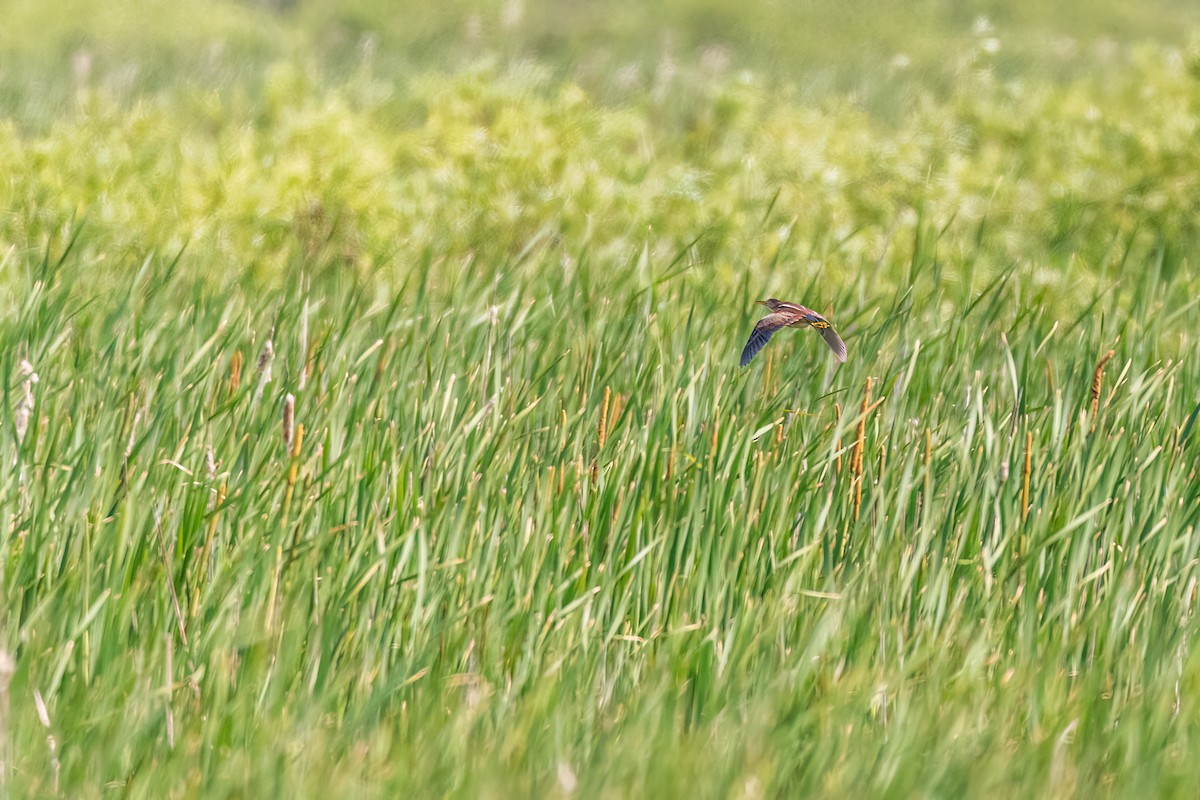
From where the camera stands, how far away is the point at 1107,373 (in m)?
3.32

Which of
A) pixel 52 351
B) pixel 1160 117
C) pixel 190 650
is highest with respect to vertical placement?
pixel 1160 117

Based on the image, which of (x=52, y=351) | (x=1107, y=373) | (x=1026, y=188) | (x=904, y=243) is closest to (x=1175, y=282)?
(x=1107, y=373)

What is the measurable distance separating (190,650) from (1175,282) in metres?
2.77

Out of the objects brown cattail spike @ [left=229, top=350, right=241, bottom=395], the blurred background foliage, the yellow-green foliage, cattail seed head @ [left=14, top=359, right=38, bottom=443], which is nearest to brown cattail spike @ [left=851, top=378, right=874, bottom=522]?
the blurred background foliage

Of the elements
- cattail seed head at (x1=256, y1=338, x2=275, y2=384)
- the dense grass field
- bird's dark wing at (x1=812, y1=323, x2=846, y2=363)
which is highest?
bird's dark wing at (x1=812, y1=323, x2=846, y2=363)

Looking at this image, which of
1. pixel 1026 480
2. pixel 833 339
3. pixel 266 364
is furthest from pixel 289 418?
pixel 1026 480

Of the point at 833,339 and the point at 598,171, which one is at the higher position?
the point at 833,339

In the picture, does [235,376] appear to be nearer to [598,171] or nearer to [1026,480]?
[1026,480]

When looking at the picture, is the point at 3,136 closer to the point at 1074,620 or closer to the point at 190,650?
the point at 190,650

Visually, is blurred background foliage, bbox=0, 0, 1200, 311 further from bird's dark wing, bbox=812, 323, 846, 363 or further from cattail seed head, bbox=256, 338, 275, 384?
bird's dark wing, bbox=812, 323, 846, 363

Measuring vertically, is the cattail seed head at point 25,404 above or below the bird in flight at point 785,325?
below

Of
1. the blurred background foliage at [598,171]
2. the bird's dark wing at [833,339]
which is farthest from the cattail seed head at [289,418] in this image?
the blurred background foliage at [598,171]

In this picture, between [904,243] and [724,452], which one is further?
[904,243]

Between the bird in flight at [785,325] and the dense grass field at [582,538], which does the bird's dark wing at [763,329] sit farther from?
the dense grass field at [582,538]
